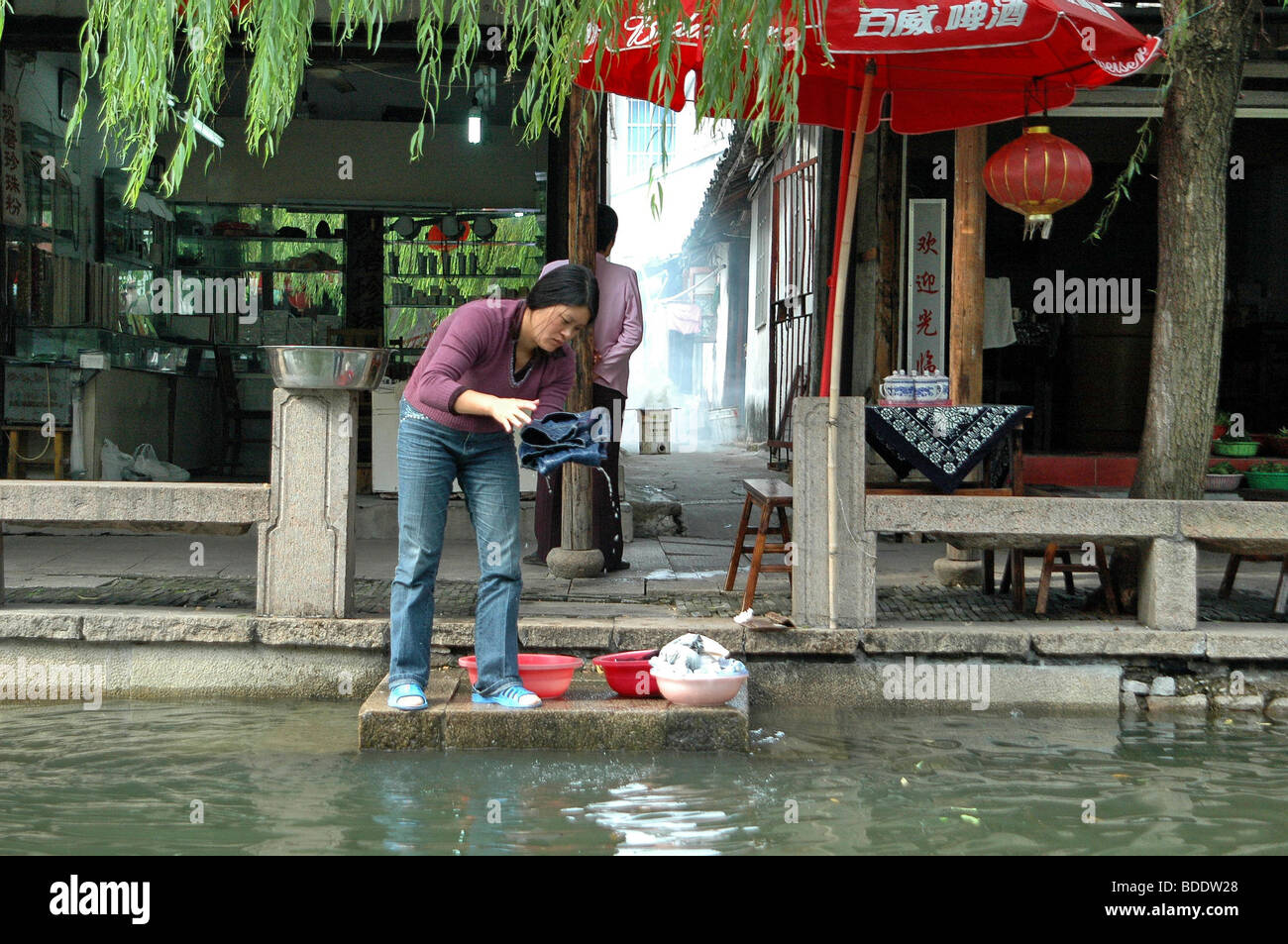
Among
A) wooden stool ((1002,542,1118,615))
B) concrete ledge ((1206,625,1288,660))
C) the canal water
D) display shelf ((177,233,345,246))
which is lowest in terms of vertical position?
the canal water

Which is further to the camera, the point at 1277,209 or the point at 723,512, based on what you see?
the point at 1277,209

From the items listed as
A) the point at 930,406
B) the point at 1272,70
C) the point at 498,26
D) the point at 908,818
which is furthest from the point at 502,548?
the point at 1272,70

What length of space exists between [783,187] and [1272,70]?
5.77 m

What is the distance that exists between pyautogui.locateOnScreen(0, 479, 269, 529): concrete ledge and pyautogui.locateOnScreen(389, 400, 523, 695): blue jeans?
1114 millimetres

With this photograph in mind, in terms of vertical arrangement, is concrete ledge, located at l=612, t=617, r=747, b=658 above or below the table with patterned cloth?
below

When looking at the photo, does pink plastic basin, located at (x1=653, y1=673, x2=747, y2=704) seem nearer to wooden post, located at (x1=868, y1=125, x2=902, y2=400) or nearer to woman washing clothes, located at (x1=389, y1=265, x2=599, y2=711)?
woman washing clothes, located at (x1=389, y1=265, x2=599, y2=711)

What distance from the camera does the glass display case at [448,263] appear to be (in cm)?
1046

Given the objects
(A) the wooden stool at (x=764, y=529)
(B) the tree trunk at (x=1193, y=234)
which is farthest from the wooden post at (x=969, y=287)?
(A) the wooden stool at (x=764, y=529)

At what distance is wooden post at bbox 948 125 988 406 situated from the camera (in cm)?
803

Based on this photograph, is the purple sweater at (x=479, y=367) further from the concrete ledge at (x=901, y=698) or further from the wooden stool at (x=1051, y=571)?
the wooden stool at (x=1051, y=571)

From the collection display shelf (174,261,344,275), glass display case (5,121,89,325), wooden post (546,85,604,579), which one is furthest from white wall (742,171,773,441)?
wooden post (546,85,604,579)

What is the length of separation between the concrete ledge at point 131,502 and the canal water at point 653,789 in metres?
0.87

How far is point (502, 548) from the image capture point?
15.7 ft

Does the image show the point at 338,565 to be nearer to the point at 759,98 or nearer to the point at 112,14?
the point at 112,14
